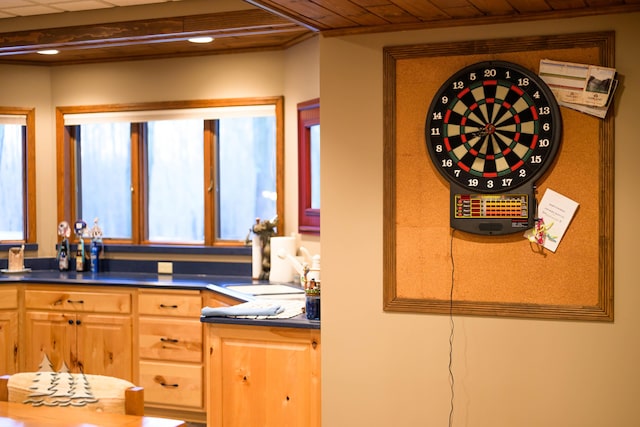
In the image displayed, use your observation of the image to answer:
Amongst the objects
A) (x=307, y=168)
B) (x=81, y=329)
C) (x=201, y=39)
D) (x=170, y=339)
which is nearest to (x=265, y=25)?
(x=201, y=39)

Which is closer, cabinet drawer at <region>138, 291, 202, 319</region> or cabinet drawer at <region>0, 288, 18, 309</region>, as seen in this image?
cabinet drawer at <region>138, 291, 202, 319</region>

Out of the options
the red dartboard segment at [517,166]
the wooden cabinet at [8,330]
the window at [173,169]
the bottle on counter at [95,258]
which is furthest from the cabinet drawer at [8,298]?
the red dartboard segment at [517,166]

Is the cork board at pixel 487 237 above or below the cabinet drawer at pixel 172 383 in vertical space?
above

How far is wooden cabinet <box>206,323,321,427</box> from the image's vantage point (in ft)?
→ 11.9

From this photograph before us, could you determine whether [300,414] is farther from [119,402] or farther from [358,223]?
[119,402]

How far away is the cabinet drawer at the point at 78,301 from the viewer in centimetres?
527

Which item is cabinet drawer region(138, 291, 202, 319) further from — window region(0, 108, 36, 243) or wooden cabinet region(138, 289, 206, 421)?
window region(0, 108, 36, 243)

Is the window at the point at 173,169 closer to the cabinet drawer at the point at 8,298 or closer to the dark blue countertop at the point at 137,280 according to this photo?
the dark blue countertop at the point at 137,280

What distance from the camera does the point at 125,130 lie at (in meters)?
5.98

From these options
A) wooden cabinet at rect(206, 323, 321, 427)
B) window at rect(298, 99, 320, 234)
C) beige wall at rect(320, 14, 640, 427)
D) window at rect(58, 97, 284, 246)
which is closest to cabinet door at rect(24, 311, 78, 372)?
window at rect(58, 97, 284, 246)

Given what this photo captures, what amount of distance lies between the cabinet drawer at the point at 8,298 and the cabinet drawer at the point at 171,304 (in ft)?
3.00

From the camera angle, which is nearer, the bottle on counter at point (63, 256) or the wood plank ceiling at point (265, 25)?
the wood plank ceiling at point (265, 25)

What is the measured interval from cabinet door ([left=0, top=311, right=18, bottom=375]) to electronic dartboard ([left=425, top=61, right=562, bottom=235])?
3.46 meters

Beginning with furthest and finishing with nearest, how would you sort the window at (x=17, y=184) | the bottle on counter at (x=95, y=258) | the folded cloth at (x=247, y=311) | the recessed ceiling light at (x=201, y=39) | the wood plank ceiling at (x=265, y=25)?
the window at (x=17, y=184)
the bottle on counter at (x=95, y=258)
the recessed ceiling light at (x=201, y=39)
the folded cloth at (x=247, y=311)
the wood plank ceiling at (x=265, y=25)
